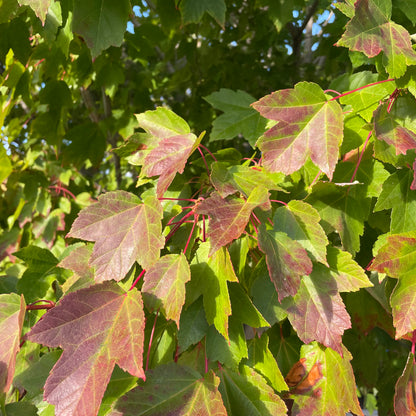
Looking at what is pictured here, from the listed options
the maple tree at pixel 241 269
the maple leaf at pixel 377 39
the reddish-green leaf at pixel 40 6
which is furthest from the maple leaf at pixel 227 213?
the reddish-green leaf at pixel 40 6

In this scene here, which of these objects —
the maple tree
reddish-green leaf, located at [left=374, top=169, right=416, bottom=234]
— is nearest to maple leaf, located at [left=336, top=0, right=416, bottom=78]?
the maple tree

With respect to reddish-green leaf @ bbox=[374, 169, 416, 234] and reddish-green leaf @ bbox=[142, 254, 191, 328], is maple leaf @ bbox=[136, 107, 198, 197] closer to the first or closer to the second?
reddish-green leaf @ bbox=[142, 254, 191, 328]

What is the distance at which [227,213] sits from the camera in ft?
2.09

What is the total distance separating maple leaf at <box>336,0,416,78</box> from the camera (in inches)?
26.8

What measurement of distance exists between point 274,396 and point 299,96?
1.65 feet

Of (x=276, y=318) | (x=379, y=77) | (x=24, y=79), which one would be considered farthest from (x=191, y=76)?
(x=276, y=318)

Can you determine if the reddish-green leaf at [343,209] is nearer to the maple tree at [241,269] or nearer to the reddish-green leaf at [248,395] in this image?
the maple tree at [241,269]

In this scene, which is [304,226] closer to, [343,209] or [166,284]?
[343,209]

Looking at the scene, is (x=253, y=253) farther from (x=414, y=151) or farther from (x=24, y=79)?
(x=24, y=79)

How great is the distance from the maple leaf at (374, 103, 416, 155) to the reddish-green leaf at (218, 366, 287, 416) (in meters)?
0.43

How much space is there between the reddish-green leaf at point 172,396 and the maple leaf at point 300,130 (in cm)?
36

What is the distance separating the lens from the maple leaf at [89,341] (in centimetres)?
55

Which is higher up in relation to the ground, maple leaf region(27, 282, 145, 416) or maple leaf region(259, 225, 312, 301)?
maple leaf region(259, 225, 312, 301)

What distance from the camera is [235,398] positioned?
26.7 inches
